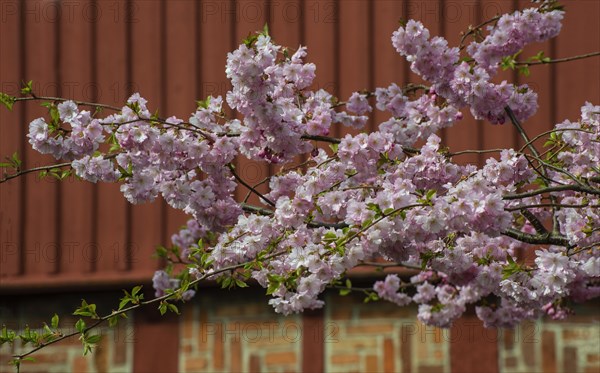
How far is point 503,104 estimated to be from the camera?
4.43 m

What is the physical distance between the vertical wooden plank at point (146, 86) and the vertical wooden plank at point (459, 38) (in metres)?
1.98

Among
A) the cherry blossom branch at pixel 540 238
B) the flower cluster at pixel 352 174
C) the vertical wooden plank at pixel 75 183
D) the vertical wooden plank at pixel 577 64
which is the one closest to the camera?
the flower cluster at pixel 352 174

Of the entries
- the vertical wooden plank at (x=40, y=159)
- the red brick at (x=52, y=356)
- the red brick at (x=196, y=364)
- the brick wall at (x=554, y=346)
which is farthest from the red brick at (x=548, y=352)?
the vertical wooden plank at (x=40, y=159)

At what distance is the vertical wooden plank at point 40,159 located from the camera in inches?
253

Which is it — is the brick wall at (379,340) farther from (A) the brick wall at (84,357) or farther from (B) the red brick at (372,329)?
(A) the brick wall at (84,357)

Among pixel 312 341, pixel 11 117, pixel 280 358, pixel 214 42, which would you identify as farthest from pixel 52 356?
pixel 214 42

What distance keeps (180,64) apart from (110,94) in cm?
52

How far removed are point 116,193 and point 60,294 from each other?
30.5 inches

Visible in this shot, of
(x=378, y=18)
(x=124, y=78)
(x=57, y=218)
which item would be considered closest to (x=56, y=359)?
(x=57, y=218)

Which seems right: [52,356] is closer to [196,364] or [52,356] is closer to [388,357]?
[196,364]

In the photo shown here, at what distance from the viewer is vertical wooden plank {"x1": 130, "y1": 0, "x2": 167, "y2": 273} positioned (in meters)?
6.44

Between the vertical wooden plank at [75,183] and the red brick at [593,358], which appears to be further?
the red brick at [593,358]

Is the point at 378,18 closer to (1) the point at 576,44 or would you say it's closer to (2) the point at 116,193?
(1) the point at 576,44

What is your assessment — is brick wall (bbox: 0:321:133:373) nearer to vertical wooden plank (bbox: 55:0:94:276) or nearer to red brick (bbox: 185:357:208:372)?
red brick (bbox: 185:357:208:372)
